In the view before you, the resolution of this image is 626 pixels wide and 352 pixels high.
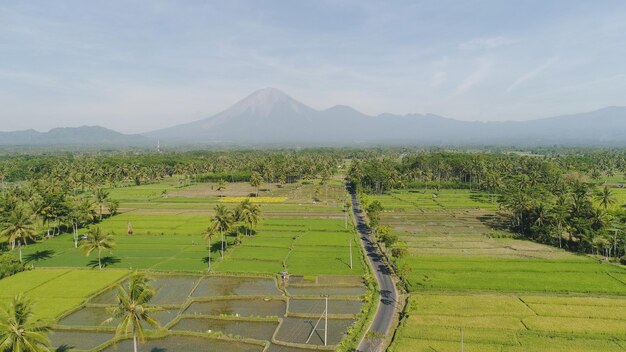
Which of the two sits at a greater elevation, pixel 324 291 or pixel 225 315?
pixel 324 291

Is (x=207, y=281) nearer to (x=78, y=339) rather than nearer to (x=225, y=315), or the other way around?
(x=225, y=315)

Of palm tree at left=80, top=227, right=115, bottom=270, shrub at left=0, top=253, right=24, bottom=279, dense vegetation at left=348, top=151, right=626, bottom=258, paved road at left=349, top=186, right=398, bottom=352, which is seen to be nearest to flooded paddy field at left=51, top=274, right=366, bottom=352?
paved road at left=349, top=186, right=398, bottom=352

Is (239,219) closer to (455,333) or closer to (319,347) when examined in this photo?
(319,347)

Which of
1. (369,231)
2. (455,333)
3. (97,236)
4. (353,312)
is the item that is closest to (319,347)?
(353,312)

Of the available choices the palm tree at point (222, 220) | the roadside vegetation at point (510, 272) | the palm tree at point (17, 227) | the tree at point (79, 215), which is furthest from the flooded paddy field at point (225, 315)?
the tree at point (79, 215)

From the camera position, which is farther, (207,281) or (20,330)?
(207,281)

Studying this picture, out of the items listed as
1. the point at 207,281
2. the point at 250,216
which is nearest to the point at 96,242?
the point at 207,281

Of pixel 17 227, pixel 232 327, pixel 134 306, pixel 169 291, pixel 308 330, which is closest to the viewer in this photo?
pixel 134 306
